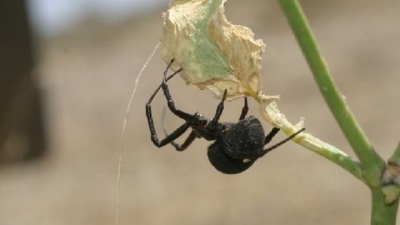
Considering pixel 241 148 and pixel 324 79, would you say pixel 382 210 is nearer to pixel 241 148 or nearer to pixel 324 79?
pixel 324 79


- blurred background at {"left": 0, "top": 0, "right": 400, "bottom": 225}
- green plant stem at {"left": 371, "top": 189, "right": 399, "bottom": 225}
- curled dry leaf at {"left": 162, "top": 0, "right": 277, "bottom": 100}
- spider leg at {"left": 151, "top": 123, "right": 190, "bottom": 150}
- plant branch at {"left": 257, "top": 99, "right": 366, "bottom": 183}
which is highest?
curled dry leaf at {"left": 162, "top": 0, "right": 277, "bottom": 100}

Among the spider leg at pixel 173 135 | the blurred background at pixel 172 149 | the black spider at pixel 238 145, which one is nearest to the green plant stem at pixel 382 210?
the black spider at pixel 238 145

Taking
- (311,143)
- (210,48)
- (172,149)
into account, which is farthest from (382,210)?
(172,149)

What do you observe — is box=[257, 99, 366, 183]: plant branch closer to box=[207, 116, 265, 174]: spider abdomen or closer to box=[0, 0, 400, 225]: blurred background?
box=[207, 116, 265, 174]: spider abdomen

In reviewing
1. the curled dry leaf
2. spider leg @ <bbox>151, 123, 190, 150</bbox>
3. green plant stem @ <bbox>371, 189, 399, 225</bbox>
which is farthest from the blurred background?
Answer: green plant stem @ <bbox>371, 189, 399, 225</bbox>

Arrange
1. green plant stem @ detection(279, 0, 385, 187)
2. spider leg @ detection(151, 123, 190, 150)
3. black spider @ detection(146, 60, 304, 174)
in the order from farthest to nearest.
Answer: spider leg @ detection(151, 123, 190, 150) → black spider @ detection(146, 60, 304, 174) → green plant stem @ detection(279, 0, 385, 187)

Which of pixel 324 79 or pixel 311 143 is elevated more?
pixel 324 79
